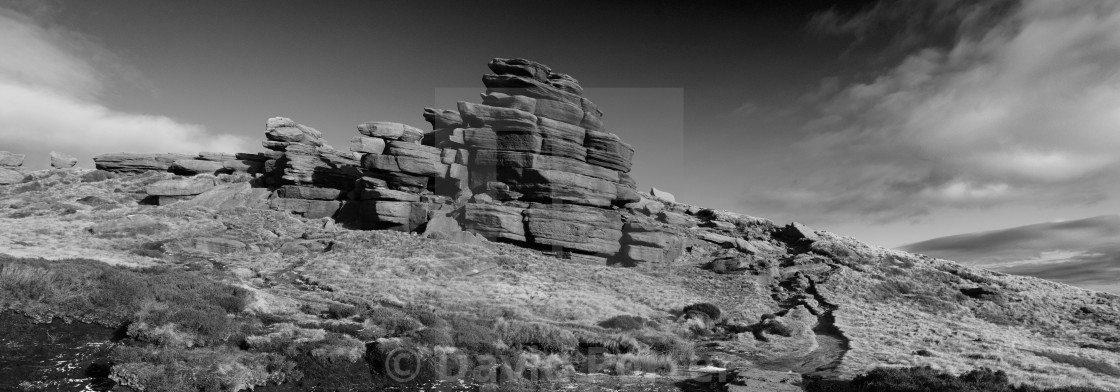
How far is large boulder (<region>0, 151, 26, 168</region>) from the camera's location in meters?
54.9

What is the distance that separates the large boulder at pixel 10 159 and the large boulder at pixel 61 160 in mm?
2756

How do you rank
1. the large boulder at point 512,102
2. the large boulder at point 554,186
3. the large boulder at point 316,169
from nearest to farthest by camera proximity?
the large boulder at point 554,186, the large boulder at point 512,102, the large boulder at point 316,169

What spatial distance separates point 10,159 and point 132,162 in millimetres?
13300

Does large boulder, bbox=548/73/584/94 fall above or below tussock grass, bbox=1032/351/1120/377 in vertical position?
above

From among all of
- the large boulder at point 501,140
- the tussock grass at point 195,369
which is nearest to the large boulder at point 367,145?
the large boulder at point 501,140

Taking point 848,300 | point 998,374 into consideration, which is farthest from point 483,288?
point 848,300

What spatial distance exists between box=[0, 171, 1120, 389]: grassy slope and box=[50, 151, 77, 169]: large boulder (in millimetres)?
10641

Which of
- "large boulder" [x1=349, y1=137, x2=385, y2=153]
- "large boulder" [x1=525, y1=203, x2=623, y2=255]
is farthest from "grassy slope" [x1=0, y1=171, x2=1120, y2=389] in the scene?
"large boulder" [x1=349, y1=137, x2=385, y2=153]

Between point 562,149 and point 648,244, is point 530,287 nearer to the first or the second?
point 648,244

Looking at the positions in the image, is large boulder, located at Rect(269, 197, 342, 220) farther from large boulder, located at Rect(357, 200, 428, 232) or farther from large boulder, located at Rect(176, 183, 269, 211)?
large boulder, located at Rect(357, 200, 428, 232)

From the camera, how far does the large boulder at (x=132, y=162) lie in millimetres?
56625

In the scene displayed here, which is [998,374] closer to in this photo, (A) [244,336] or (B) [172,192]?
(A) [244,336]

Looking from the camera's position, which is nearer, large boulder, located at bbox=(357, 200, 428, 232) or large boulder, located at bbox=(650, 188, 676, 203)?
large boulder, located at bbox=(357, 200, 428, 232)

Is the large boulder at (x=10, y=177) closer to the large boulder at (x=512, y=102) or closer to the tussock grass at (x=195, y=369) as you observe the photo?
the large boulder at (x=512, y=102)
